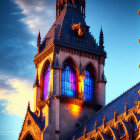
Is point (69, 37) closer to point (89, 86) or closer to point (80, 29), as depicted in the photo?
point (80, 29)

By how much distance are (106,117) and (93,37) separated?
1676cm

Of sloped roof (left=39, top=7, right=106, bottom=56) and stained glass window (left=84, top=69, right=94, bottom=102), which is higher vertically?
sloped roof (left=39, top=7, right=106, bottom=56)

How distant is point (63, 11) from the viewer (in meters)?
→ 74.1

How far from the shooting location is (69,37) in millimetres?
68562

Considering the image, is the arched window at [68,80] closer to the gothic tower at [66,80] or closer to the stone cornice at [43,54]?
the gothic tower at [66,80]

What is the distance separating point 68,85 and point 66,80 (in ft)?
2.32

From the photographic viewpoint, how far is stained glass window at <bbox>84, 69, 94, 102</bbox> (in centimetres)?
6794

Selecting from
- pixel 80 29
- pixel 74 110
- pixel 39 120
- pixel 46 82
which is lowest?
pixel 39 120

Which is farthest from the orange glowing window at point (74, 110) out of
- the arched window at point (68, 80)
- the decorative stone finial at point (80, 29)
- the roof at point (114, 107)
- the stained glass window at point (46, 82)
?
the decorative stone finial at point (80, 29)

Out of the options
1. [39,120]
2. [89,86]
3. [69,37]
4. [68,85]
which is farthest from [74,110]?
[69,37]

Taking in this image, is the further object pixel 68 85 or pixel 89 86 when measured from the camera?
pixel 89 86

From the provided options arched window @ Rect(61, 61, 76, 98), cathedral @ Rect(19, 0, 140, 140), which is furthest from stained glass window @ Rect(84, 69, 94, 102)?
arched window @ Rect(61, 61, 76, 98)

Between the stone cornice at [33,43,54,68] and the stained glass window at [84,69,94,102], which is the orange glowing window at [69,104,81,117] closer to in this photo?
the stained glass window at [84,69,94,102]

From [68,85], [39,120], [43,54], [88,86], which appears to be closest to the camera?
[39,120]
